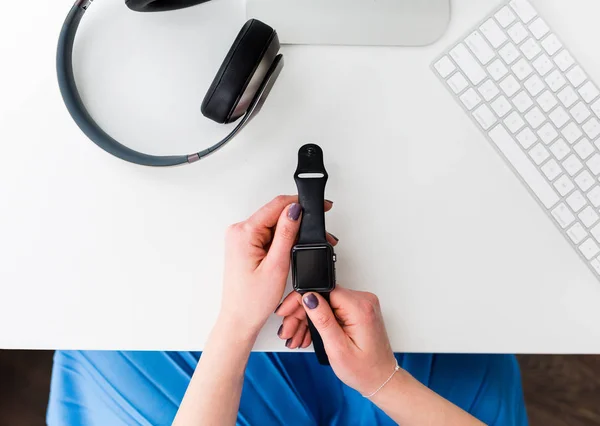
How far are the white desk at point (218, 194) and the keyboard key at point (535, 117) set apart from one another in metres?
0.06

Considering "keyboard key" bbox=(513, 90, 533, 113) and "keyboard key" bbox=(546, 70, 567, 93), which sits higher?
"keyboard key" bbox=(546, 70, 567, 93)

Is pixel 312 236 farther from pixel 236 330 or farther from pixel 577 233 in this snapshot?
pixel 577 233

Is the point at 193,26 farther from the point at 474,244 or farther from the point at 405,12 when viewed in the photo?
the point at 474,244

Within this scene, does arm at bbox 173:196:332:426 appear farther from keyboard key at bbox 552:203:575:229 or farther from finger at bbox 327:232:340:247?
keyboard key at bbox 552:203:575:229

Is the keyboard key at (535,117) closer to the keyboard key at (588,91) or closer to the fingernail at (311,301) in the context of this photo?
the keyboard key at (588,91)

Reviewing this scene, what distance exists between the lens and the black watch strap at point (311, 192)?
1.78 feet

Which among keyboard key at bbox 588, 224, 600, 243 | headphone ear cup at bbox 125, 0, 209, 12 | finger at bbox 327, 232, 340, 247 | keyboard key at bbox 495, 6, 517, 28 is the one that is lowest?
keyboard key at bbox 588, 224, 600, 243

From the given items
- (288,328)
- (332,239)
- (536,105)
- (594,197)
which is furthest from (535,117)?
(288,328)

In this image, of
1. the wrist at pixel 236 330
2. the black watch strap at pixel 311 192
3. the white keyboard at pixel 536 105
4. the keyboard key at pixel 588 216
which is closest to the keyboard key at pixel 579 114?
the white keyboard at pixel 536 105

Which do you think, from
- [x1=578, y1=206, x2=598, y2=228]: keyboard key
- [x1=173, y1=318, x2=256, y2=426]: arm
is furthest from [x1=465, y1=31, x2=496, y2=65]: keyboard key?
[x1=173, y1=318, x2=256, y2=426]: arm

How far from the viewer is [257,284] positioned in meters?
0.56

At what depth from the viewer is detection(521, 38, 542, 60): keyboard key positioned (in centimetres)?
60

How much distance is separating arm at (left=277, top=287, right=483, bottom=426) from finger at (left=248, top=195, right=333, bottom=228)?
9 centimetres

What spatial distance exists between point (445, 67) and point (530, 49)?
0.33ft
